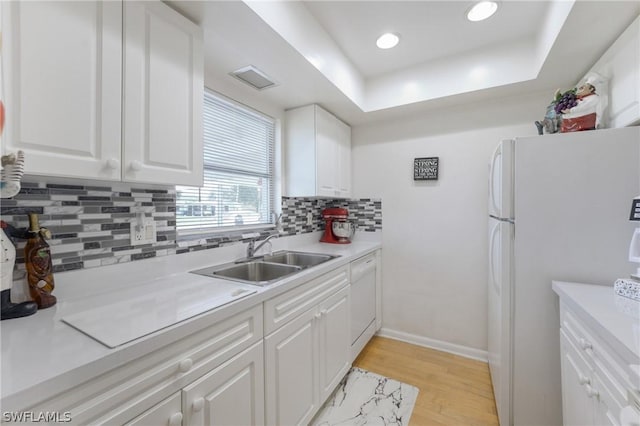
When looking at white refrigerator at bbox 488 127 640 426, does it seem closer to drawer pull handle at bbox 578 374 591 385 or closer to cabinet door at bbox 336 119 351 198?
drawer pull handle at bbox 578 374 591 385

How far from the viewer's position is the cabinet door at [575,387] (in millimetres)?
971

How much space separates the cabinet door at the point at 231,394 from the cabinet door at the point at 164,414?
3 centimetres

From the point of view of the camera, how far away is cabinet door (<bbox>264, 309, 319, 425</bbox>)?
1.17 metres

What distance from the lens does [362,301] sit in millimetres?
2207

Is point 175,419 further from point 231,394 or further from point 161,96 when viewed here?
point 161,96

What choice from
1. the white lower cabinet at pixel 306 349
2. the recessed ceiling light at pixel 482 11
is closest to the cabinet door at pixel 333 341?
the white lower cabinet at pixel 306 349

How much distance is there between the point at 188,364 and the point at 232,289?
36 centimetres

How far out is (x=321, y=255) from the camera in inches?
77.5

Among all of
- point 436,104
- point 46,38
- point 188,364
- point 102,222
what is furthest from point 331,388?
point 436,104

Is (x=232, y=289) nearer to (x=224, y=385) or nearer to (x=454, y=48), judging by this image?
(x=224, y=385)

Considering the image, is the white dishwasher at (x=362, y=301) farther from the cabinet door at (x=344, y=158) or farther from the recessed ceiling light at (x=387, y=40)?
the recessed ceiling light at (x=387, y=40)

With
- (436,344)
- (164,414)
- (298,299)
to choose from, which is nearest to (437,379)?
(436,344)

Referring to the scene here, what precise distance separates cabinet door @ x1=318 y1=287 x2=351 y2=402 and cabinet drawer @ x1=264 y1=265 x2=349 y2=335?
0.26 ft

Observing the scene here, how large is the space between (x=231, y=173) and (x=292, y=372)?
135 cm
